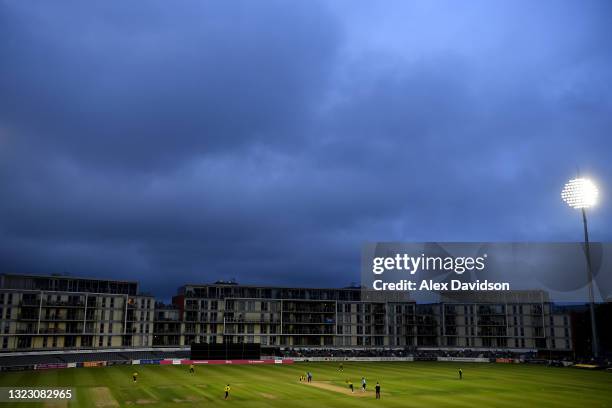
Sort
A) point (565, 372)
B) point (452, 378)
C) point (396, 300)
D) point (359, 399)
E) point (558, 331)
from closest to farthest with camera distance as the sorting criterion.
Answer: point (359, 399), point (452, 378), point (565, 372), point (558, 331), point (396, 300)

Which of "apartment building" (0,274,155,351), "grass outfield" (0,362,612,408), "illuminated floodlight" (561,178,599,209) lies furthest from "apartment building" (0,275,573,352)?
"illuminated floodlight" (561,178,599,209)

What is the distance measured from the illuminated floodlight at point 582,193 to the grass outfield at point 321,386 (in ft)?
106

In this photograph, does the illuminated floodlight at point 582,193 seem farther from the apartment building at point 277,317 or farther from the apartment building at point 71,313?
the apartment building at point 71,313

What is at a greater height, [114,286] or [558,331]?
[114,286]

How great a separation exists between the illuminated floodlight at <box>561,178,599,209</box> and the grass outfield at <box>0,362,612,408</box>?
32.4m

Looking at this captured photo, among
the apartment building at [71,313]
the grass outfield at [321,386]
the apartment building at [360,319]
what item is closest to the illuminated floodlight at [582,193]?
the grass outfield at [321,386]

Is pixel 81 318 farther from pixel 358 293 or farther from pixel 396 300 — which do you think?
pixel 396 300

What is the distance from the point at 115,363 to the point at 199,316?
3366 cm

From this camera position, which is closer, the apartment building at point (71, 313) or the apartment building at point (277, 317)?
the apartment building at point (71, 313)

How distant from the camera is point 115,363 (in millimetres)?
108562

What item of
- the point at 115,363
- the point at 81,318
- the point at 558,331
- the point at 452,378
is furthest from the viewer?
the point at 558,331

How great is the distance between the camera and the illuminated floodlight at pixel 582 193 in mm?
Answer: 104312

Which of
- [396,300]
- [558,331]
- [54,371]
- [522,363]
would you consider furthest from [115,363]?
[558,331]

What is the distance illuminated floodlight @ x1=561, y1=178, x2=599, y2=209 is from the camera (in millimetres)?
104312
